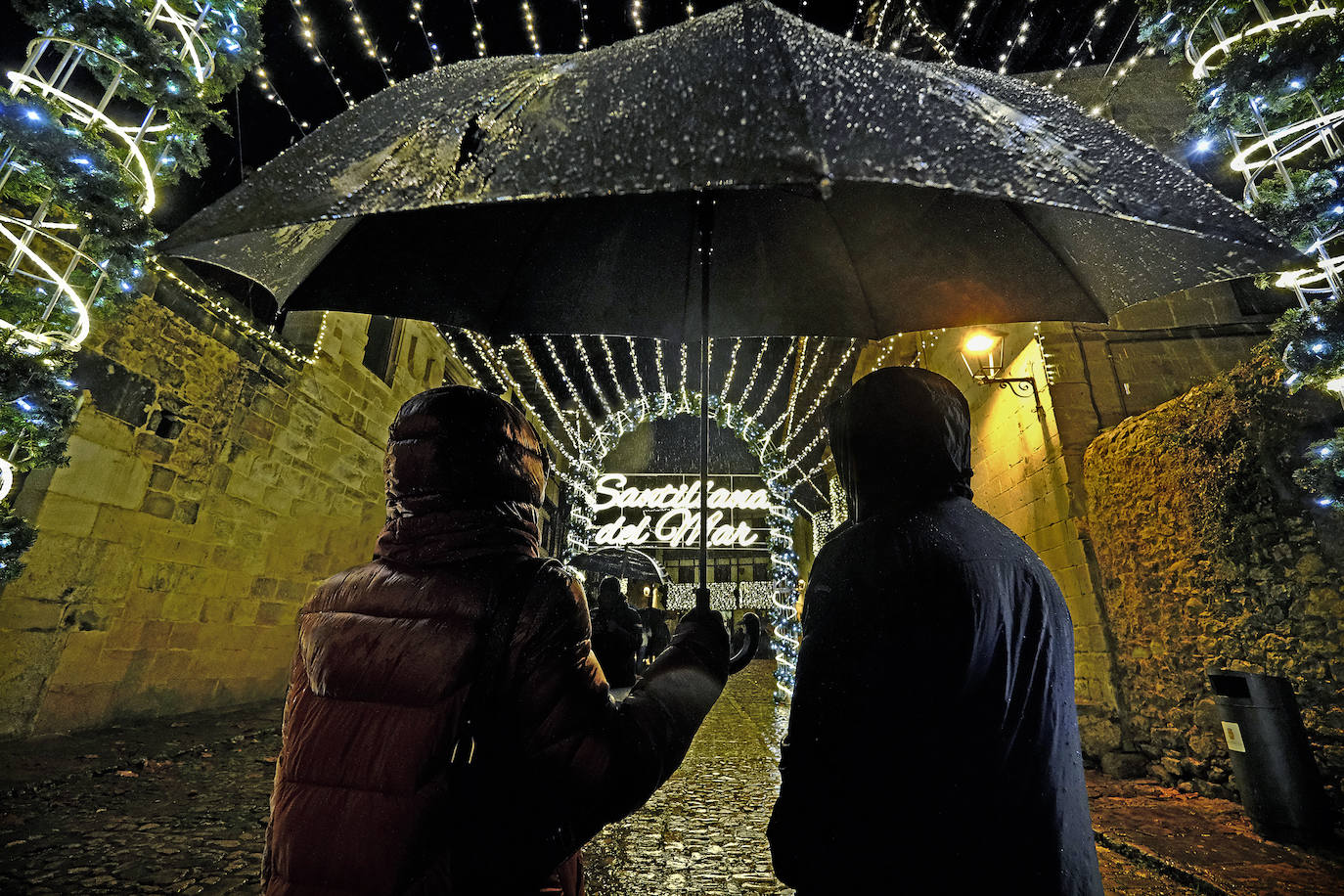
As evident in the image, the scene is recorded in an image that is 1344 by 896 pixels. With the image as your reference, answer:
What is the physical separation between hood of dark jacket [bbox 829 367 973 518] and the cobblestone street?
233 centimetres

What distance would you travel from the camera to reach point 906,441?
1.31 meters

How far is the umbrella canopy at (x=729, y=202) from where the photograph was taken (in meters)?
1.01

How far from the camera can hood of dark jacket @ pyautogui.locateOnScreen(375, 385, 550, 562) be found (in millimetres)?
1155

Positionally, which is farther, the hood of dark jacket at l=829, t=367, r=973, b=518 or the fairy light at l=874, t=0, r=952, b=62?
the fairy light at l=874, t=0, r=952, b=62

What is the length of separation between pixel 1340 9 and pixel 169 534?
32.7 feet

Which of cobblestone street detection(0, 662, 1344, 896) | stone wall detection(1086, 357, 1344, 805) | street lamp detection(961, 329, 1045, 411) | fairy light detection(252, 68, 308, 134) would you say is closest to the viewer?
cobblestone street detection(0, 662, 1344, 896)

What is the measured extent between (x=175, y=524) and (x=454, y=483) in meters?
6.44

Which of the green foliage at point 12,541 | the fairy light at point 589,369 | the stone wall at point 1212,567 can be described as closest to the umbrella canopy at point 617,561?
the fairy light at point 589,369

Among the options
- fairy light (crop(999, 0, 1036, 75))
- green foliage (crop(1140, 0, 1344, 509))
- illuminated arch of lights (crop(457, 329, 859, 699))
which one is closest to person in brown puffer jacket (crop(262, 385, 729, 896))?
Result: illuminated arch of lights (crop(457, 329, 859, 699))

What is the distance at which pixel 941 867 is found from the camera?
1.03 metres

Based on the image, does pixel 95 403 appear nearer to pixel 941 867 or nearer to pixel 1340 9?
pixel 941 867

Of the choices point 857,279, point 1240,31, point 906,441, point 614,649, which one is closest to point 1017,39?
point 1240,31

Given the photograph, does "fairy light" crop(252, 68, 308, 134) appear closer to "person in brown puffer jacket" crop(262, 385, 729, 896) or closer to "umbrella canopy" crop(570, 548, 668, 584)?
"person in brown puffer jacket" crop(262, 385, 729, 896)

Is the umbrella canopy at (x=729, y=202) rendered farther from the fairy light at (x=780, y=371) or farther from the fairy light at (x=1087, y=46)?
the fairy light at (x=1087, y=46)
